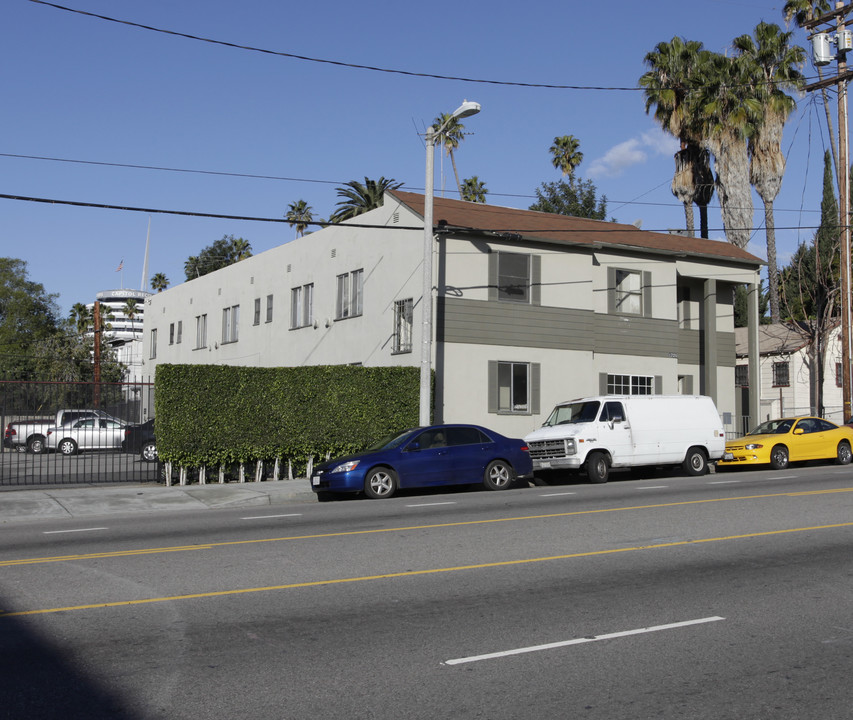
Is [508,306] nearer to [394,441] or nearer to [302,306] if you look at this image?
[394,441]

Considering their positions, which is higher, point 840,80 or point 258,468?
point 840,80

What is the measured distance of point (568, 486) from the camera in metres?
20.1

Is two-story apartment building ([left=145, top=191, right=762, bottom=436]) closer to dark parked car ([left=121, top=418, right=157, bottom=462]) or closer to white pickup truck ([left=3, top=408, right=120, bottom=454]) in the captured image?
dark parked car ([left=121, top=418, right=157, bottom=462])

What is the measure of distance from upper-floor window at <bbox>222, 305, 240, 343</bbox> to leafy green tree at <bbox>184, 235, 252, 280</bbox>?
4047 cm

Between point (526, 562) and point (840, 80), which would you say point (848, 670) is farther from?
point (840, 80)

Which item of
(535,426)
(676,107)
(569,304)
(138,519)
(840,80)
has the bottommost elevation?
(138,519)

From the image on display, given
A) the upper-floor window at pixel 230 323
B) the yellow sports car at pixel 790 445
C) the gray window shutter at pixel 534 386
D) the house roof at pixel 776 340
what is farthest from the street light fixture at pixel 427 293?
the house roof at pixel 776 340

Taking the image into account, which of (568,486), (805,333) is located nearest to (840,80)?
(805,333)

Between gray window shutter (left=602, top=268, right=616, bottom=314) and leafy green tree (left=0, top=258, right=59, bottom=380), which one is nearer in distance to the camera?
gray window shutter (left=602, top=268, right=616, bottom=314)

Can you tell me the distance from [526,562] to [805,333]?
35.6 m

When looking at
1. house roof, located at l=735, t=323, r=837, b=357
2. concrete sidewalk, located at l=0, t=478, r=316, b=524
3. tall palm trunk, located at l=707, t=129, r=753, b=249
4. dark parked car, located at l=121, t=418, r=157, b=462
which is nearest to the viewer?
concrete sidewalk, located at l=0, t=478, r=316, b=524

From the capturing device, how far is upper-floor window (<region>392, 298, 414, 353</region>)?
25656mm

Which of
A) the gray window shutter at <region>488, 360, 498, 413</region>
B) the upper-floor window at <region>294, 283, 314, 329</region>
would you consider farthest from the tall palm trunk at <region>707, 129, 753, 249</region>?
the gray window shutter at <region>488, 360, 498, 413</region>

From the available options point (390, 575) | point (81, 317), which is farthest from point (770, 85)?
point (81, 317)
